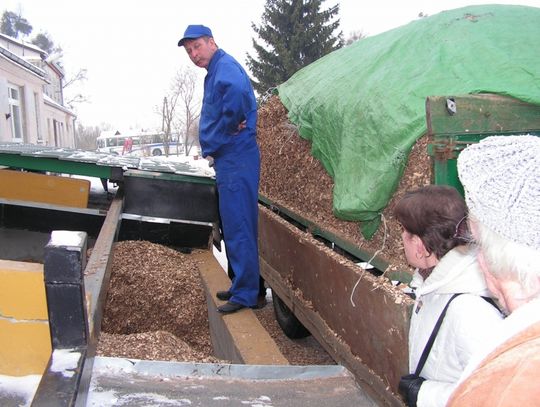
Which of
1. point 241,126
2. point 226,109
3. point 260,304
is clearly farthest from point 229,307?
point 226,109

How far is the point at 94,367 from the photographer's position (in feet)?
6.88

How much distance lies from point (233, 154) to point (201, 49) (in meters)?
0.85

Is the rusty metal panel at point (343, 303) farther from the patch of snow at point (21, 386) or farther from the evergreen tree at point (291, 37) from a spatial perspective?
the evergreen tree at point (291, 37)

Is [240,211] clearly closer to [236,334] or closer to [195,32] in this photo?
[236,334]

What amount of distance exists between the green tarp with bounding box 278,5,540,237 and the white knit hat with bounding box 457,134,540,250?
1.73m

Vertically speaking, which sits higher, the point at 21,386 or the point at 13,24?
the point at 13,24

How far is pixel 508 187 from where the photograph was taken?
100cm

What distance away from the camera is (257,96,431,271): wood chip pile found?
2.86 meters

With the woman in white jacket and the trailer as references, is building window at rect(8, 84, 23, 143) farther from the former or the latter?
the woman in white jacket

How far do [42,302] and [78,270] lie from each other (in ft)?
1.16

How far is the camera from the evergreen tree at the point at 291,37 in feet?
89.6

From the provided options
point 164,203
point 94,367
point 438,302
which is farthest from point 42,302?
point 164,203

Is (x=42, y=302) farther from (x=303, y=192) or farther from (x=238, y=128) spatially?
(x=303, y=192)

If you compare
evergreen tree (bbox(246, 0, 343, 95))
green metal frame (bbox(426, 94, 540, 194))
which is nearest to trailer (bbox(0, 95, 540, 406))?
green metal frame (bbox(426, 94, 540, 194))
